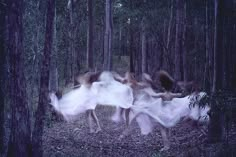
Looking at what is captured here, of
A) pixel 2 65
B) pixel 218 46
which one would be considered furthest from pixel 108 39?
pixel 218 46

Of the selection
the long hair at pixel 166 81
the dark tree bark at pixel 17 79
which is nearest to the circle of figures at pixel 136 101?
the long hair at pixel 166 81

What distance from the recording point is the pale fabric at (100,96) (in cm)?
1260

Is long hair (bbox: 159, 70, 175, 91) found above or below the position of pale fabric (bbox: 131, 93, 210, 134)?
above

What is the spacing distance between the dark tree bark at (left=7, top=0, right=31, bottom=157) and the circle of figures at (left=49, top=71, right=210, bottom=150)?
3886 millimetres

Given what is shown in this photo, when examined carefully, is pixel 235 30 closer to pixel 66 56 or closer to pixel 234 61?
pixel 234 61

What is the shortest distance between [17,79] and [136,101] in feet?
15.7

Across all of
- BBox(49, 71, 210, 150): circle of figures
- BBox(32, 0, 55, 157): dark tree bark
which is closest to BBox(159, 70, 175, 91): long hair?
BBox(49, 71, 210, 150): circle of figures

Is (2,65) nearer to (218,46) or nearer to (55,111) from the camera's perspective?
(55,111)

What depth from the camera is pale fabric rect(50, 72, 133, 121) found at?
12602 millimetres

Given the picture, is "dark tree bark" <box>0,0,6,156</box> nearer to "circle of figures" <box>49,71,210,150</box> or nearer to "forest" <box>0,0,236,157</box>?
"forest" <box>0,0,236,157</box>

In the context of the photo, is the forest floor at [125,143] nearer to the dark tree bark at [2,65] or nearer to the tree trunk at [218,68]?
the tree trunk at [218,68]

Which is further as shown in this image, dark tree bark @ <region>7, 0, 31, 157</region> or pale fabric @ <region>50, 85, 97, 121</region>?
pale fabric @ <region>50, 85, 97, 121</region>

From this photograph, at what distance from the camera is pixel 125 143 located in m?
11.7

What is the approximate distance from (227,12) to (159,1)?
18.0 m
